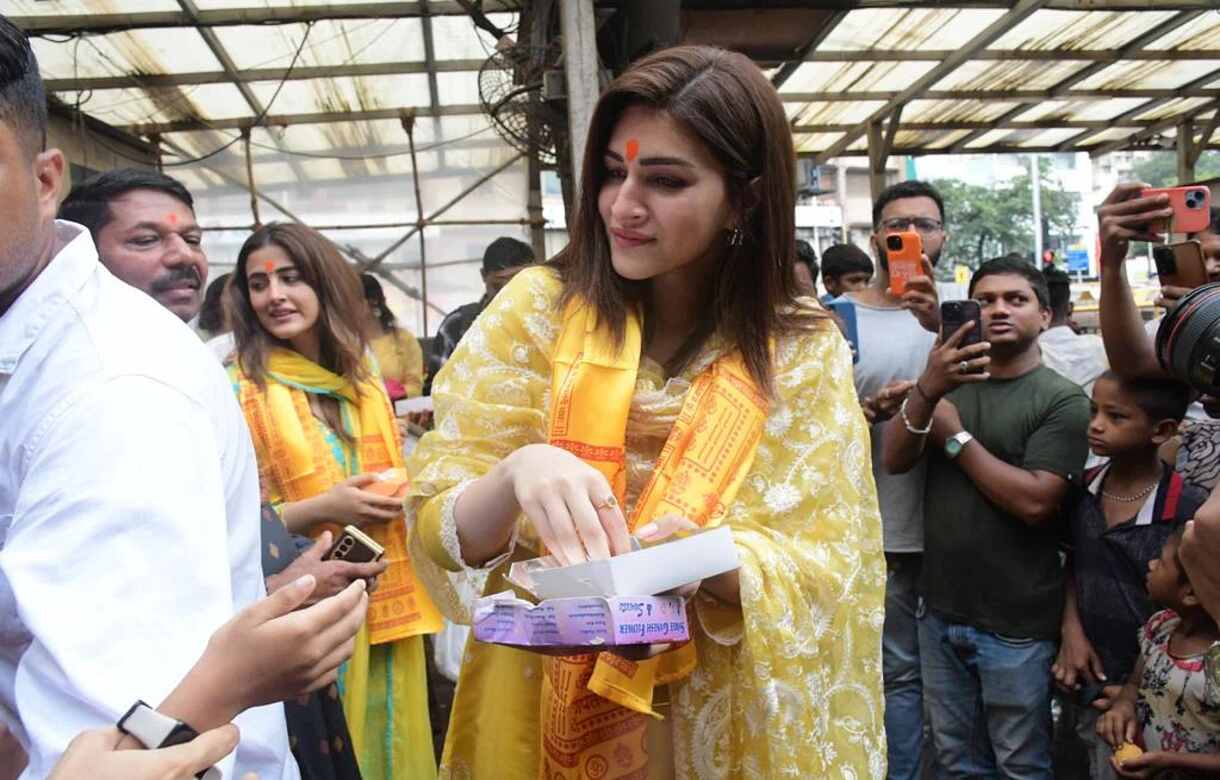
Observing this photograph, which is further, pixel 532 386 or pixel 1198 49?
pixel 1198 49

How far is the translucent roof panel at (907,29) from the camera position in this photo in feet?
19.9

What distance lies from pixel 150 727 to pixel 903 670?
2.76 metres

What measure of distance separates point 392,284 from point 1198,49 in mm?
6248

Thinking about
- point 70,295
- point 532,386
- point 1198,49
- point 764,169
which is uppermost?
point 1198,49

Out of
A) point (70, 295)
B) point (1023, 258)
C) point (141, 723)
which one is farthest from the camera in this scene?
point (1023, 258)

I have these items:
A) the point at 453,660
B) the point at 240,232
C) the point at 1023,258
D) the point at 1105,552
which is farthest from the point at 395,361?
the point at 1105,552

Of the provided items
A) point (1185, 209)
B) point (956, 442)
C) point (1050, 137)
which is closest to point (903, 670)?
point (956, 442)

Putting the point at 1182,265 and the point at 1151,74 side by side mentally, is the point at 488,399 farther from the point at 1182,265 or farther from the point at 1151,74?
the point at 1151,74

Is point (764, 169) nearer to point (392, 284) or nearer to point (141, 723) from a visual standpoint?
point (141, 723)

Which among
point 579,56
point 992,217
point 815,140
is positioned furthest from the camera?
point 992,217

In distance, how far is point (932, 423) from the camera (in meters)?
2.86

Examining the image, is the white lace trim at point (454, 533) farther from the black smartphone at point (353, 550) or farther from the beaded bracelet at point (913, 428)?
the beaded bracelet at point (913, 428)

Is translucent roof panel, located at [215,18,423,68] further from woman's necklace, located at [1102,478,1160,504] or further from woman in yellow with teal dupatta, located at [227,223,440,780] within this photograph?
woman's necklace, located at [1102,478,1160,504]

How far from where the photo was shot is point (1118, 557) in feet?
8.29
